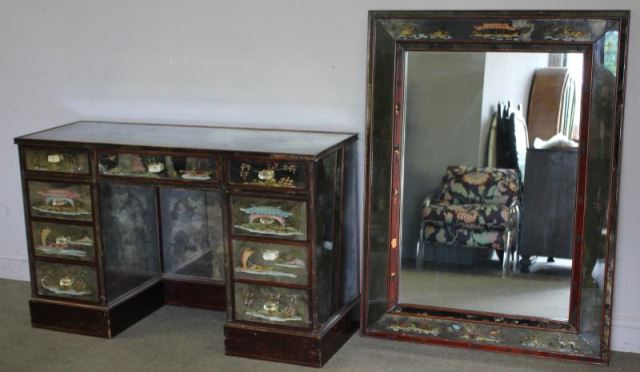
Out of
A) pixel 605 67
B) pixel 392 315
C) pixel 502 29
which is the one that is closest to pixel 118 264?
pixel 392 315

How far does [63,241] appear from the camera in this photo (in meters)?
3.45

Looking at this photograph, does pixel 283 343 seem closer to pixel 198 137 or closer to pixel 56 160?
pixel 198 137

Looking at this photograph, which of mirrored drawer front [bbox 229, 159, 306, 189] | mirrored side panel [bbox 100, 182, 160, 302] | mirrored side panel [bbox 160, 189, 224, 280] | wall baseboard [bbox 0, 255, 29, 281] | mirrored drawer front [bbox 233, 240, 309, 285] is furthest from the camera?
wall baseboard [bbox 0, 255, 29, 281]

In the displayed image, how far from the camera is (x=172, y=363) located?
127 inches

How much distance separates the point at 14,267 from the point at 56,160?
3.67 ft

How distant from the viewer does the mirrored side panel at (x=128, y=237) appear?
344 centimetres

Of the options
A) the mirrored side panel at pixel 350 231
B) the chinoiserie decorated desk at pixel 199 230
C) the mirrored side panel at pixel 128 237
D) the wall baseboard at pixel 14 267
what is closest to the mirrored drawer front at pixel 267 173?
the chinoiserie decorated desk at pixel 199 230

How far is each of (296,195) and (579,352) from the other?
1.29 meters

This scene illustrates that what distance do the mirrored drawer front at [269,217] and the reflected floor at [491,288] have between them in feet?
1.93

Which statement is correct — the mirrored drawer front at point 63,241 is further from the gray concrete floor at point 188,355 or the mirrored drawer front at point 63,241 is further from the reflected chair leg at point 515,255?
the reflected chair leg at point 515,255

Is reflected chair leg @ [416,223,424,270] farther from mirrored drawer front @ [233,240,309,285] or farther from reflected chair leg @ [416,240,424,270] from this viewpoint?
mirrored drawer front @ [233,240,309,285]

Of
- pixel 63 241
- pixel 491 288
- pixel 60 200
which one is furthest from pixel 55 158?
pixel 491 288

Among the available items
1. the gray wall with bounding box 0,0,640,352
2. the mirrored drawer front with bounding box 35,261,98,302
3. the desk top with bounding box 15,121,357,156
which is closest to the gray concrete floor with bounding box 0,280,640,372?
the mirrored drawer front with bounding box 35,261,98,302

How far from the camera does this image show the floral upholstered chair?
3299 mm
